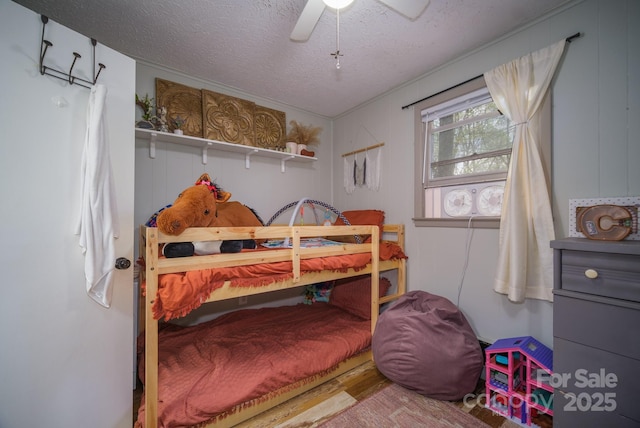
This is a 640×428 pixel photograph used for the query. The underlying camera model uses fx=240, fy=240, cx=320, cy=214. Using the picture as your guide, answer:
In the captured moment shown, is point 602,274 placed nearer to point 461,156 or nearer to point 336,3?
point 461,156

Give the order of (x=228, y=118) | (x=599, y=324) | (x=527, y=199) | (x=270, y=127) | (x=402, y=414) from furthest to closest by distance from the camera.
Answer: (x=270, y=127), (x=228, y=118), (x=527, y=199), (x=402, y=414), (x=599, y=324)

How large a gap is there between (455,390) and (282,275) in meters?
1.25

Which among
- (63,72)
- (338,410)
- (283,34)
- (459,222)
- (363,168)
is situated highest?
(283,34)

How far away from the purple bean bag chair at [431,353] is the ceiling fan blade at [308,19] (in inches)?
73.1

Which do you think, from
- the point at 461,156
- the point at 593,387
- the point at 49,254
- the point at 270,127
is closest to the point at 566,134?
the point at 461,156

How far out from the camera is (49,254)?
108 cm

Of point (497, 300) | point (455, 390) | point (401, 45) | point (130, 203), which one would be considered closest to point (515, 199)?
point (497, 300)

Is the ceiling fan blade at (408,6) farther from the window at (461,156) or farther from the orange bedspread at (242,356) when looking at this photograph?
the orange bedspread at (242,356)

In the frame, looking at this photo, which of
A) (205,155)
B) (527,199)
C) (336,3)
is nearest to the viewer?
(336,3)

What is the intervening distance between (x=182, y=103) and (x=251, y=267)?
5.64 ft

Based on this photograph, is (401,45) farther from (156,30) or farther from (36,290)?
(36,290)

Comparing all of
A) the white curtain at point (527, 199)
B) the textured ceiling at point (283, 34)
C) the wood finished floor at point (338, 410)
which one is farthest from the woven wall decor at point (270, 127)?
the wood finished floor at point (338, 410)

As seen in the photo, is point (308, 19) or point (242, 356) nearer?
point (308, 19)

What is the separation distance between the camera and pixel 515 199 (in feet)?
5.03
